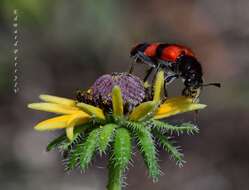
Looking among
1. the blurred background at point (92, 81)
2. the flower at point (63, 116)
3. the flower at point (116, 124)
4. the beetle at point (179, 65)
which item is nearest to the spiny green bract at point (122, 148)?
the flower at point (116, 124)

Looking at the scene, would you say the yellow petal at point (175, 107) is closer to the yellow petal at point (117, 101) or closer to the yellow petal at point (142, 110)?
the yellow petal at point (142, 110)

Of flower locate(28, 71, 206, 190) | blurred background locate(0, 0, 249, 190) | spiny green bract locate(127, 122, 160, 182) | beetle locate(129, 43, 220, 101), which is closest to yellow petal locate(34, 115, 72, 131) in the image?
flower locate(28, 71, 206, 190)

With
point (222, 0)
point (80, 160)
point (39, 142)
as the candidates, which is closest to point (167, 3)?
point (222, 0)

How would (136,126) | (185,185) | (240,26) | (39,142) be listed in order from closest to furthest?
(136,126) → (185,185) → (39,142) → (240,26)

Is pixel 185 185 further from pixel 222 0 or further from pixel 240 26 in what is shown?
pixel 222 0

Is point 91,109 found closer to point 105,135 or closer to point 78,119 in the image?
point 78,119

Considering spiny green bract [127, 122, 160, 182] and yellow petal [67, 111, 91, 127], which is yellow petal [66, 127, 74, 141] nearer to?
yellow petal [67, 111, 91, 127]
